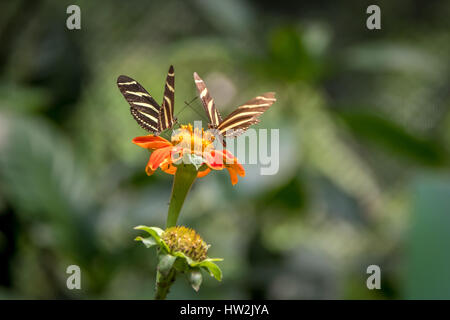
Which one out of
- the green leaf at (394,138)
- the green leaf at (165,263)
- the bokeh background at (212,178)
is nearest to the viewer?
the green leaf at (165,263)

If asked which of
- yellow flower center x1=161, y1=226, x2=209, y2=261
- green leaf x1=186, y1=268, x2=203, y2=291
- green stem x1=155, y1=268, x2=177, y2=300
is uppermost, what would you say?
yellow flower center x1=161, y1=226, x2=209, y2=261

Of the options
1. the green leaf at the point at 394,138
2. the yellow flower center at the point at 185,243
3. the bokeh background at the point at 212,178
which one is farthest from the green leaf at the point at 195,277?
the green leaf at the point at 394,138

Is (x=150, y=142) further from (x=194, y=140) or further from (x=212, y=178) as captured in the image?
(x=212, y=178)

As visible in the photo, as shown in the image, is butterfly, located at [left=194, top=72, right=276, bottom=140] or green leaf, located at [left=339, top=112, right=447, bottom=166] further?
green leaf, located at [left=339, top=112, right=447, bottom=166]

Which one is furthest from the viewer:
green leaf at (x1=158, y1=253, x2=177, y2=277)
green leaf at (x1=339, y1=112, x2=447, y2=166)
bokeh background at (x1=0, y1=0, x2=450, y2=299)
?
green leaf at (x1=339, y1=112, x2=447, y2=166)

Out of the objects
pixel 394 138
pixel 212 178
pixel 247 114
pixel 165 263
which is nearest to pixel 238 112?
pixel 247 114

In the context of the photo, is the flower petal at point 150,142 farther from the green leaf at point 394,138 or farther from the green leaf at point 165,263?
the green leaf at point 394,138

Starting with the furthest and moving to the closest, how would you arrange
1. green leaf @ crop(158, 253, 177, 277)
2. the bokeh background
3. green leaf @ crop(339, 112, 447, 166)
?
1. green leaf @ crop(339, 112, 447, 166)
2. the bokeh background
3. green leaf @ crop(158, 253, 177, 277)

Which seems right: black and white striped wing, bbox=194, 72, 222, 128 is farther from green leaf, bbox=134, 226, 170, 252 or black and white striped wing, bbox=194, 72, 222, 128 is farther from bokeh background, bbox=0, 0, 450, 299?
bokeh background, bbox=0, 0, 450, 299

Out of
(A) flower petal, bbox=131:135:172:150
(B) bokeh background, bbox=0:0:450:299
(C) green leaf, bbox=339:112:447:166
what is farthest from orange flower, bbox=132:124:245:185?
(C) green leaf, bbox=339:112:447:166
